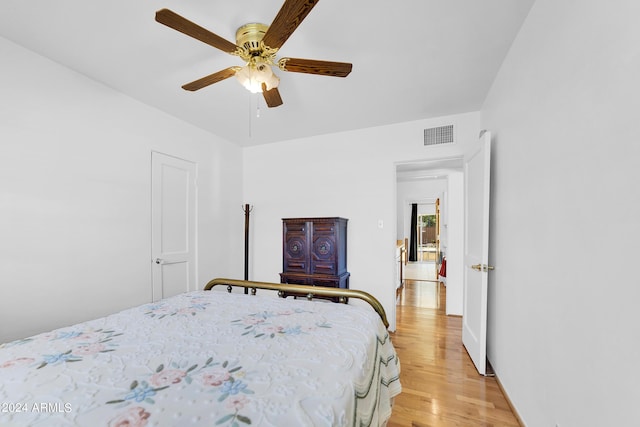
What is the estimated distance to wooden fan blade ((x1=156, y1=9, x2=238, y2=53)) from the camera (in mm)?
1194

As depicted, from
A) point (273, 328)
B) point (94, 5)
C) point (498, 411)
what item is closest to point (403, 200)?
point (498, 411)

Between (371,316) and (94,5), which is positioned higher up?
(94,5)

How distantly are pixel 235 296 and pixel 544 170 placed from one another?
2.19m

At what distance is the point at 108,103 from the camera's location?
234 centimetres

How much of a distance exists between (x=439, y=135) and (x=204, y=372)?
3.16 meters

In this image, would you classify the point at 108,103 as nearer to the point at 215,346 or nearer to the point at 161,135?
the point at 161,135

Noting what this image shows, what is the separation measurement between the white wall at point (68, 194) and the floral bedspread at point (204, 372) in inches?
33.9

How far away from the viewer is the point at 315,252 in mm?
3225

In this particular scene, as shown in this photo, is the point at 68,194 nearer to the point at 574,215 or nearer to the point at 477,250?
the point at 574,215

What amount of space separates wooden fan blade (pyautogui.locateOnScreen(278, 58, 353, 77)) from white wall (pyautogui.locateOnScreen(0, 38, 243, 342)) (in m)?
1.85

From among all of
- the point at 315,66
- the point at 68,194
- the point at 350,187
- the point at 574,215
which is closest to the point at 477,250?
the point at 574,215

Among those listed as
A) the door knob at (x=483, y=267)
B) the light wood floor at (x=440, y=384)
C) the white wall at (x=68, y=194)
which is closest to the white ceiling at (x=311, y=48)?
the white wall at (x=68, y=194)

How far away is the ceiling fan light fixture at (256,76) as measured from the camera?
1700 mm

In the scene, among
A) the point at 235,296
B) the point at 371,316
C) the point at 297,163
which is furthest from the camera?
the point at 297,163
